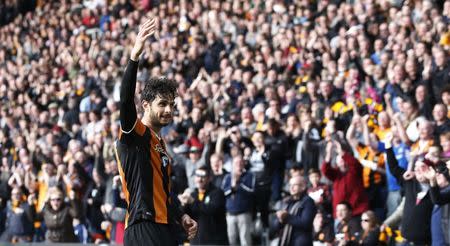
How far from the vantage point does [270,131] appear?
14.4 metres

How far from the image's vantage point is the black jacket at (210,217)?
1315 centimetres

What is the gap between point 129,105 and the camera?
6.43 metres

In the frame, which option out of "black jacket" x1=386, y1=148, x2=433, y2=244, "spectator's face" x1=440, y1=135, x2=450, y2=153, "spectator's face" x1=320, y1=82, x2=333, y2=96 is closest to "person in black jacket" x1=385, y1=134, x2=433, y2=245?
"black jacket" x1=386, y1=148, x2=433, y2=244

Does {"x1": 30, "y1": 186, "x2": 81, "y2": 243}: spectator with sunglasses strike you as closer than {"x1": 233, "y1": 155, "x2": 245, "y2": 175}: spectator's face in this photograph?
No

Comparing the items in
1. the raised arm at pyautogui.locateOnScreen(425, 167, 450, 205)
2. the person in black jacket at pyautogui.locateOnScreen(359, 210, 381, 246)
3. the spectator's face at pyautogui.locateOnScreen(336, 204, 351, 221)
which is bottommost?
the person in black jacket at pyautogui.locateOnScreen(359, 210, 381, 246)

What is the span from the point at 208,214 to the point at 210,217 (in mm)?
57

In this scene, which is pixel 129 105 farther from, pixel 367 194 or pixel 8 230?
pixel 8 230

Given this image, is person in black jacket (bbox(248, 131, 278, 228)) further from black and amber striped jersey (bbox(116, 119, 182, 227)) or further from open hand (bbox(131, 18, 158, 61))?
open hand (bbox(131, 18, 158, 61))

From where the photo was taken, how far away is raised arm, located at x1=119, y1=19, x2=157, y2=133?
20.8ft

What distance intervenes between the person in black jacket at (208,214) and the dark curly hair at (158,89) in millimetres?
6331

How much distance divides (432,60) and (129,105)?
27.7ft

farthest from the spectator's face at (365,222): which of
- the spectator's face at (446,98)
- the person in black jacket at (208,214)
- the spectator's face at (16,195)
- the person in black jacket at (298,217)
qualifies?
the spectator's face at (16,195)

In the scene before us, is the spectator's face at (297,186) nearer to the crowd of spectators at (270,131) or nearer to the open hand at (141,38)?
the crowd of spectators at (270,131)

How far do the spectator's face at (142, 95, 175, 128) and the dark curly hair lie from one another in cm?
3
